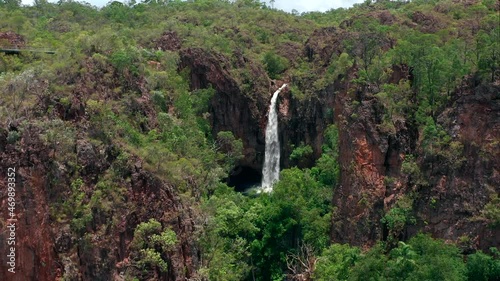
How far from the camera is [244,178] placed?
49.6 m

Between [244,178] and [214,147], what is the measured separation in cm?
765

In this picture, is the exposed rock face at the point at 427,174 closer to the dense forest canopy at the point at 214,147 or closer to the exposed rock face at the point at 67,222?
the dense forest canopy at the point at 214,147

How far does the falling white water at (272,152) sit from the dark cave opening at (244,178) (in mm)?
1306

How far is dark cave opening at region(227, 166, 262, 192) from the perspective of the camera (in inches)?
1912

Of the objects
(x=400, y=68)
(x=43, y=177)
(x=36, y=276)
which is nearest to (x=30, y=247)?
(x=36, y=276)

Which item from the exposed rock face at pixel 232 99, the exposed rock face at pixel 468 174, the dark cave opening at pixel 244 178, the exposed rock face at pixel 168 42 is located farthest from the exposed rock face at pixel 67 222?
the exposed rock face at pixel 168 42

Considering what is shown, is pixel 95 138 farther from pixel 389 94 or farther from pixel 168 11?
pixel 168 11

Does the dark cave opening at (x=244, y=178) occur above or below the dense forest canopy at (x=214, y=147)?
below

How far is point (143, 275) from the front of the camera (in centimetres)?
2788

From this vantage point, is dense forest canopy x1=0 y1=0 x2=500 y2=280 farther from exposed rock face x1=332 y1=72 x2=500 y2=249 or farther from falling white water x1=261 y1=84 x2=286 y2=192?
falling white water x1=261 y1=84 x2=286 y2=192

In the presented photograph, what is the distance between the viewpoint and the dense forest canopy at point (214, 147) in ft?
92.6

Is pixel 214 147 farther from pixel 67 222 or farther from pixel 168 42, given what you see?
pixel 67 222

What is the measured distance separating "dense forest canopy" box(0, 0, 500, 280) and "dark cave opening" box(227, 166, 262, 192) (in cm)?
146

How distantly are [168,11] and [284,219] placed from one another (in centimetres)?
3656
